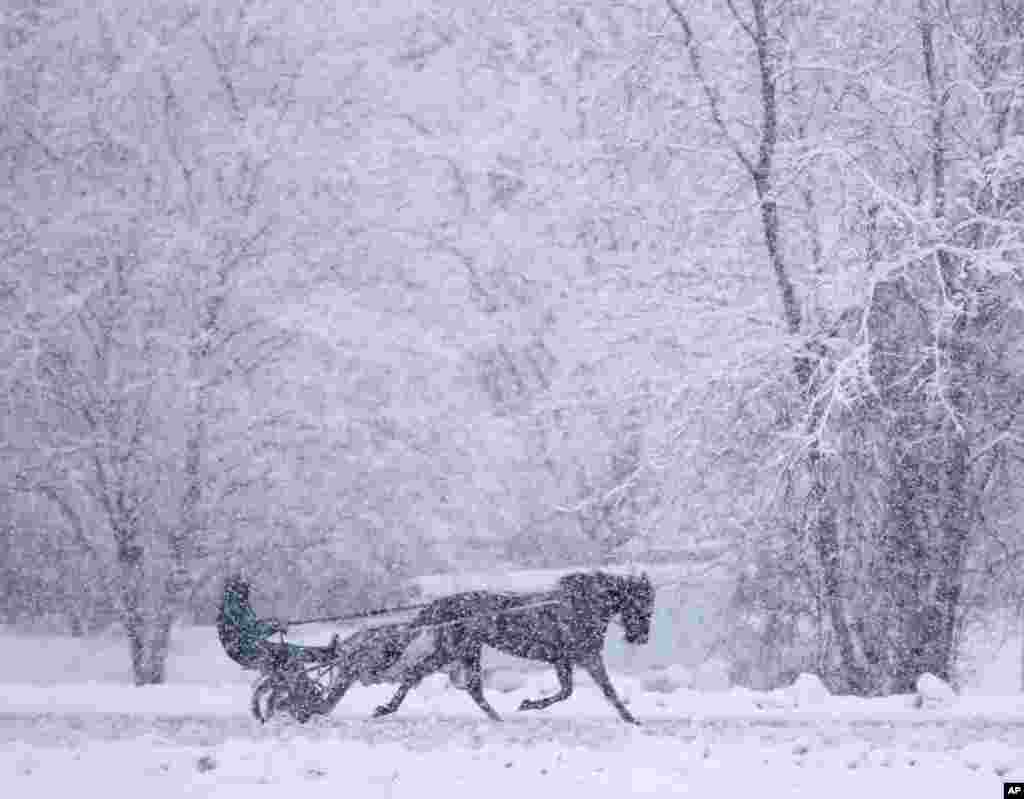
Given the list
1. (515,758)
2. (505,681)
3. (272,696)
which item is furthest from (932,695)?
(272,696)

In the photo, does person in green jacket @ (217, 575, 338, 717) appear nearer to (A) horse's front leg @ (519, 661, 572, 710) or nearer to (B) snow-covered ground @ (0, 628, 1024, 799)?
(B) snow-covered ground @ (0, 628, 1024, 799)

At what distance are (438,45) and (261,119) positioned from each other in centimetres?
466

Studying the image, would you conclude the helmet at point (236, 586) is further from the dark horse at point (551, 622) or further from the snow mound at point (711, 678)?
the snow mound at point (711, 678)

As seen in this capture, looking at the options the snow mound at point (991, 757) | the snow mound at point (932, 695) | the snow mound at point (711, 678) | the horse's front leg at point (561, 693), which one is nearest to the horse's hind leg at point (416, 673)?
the horse's front leg at point (561, 693)

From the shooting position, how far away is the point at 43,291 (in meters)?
Result: 16.7

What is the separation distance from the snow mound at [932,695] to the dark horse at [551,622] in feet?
7.91

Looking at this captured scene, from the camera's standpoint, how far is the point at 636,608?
8.77m

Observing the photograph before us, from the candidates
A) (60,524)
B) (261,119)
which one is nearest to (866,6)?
(261,119)

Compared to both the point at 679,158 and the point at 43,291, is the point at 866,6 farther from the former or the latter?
the point at 43,291

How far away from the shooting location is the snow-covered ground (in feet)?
24.3

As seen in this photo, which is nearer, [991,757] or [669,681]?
[991,757]

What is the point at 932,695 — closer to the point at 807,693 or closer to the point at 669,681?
the point at 807,693

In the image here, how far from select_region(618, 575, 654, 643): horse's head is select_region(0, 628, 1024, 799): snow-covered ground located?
670 mm

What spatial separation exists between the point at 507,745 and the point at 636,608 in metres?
1.25
